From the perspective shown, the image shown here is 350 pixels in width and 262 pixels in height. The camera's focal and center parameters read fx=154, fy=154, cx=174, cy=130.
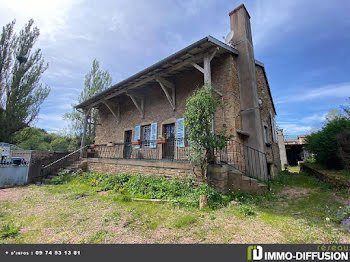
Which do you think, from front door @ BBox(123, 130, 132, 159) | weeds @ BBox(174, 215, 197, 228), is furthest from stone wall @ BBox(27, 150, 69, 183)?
weeds @ BBox(174, 215, 197, 228)

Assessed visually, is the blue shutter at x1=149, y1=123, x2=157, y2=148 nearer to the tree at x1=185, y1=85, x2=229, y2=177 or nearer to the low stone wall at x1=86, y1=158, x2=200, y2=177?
the low stone wall at x1=86, y1=158, x2=200, y2=177

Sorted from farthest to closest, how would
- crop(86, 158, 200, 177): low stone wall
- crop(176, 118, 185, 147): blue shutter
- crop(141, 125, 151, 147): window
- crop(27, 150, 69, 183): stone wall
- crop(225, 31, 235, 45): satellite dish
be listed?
crop(141, 125, 151, 147): window < crop(27, 150, 69, 183): stone wall < crop(176, 118, 185, 147): blue shutter < crop(225, 31, 235, 45): satellite dish < crop(86, 158, 200, 177): low stone wall

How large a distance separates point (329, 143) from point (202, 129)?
603 centimetres

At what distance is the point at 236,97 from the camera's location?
6332 mm

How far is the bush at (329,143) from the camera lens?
6203 millimetres

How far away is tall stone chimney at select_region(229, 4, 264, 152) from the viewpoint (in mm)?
5949

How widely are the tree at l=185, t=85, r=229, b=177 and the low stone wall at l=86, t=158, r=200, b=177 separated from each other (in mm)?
627

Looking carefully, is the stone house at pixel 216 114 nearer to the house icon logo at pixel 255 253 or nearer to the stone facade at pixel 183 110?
the stone facade at pixel 183 110

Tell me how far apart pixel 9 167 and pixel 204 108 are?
897 centimetres

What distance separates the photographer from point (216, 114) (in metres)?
6.53

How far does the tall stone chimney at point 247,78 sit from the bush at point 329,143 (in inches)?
119

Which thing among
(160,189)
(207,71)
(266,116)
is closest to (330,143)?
(266,116)

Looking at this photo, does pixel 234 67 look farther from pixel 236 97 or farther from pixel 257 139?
pixel 257 139

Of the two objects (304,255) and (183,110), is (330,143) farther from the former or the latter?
(304,255)
